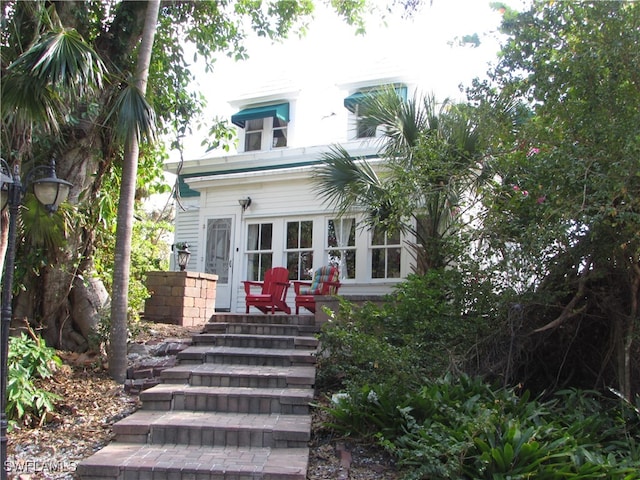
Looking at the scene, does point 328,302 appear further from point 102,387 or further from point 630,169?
point 630,169

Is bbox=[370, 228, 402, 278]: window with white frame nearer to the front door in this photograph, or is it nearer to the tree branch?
the front door

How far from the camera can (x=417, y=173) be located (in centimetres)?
584

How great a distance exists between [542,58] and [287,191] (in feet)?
21.5

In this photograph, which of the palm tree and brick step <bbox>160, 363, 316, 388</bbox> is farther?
the palm tree

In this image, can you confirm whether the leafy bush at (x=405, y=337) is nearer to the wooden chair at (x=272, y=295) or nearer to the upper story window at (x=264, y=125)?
the wooden chair at (x=272, y=295)

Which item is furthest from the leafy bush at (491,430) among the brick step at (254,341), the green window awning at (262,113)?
the green window awning at (262,113)

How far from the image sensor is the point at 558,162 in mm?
4422

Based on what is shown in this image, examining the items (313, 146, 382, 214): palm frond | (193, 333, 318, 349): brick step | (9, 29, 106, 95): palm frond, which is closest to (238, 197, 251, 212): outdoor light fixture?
(313, 146, 382, 214): palm frond

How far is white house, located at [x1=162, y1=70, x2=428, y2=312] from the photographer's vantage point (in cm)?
984

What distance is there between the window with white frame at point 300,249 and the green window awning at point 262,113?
4038 mm

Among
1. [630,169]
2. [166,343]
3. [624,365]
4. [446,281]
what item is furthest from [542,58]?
[166,343]

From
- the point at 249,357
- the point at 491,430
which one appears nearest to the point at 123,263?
the point at 249,357

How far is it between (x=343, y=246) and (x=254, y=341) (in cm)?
378

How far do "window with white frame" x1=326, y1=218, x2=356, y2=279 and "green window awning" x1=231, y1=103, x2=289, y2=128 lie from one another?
4463mm
